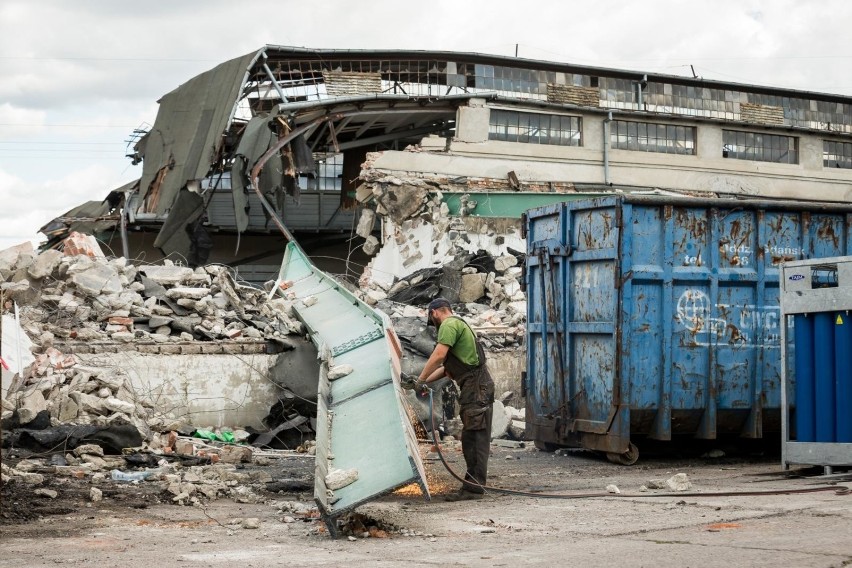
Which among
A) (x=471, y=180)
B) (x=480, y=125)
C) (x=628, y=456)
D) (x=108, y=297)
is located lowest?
(x=628, y=456)

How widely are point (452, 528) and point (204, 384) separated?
683cm

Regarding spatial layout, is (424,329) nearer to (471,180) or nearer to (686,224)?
(686,224)

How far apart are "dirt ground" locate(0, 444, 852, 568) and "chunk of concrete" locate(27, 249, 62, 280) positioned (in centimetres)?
601

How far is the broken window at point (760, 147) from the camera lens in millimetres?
28266

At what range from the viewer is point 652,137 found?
27297 mm

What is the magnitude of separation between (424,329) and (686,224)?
516 centimetres

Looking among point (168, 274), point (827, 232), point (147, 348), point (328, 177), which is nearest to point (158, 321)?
point (147, 348)

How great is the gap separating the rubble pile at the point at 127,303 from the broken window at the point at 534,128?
1175 cm

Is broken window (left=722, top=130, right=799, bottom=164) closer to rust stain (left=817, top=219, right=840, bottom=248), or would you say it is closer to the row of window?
the row of window

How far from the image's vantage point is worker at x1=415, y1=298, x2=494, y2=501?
7961 mm

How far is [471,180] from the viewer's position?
76.9ft

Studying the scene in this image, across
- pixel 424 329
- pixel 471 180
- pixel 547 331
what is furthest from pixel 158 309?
pixel 471 180

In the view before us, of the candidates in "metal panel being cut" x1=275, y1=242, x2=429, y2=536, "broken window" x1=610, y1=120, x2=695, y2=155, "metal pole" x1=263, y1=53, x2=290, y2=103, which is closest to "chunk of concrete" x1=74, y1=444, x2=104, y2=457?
"metal panel being cut" x1=275, y1=242, x2=429, y2=536

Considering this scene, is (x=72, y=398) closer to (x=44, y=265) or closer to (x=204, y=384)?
(x=204, y=384)
